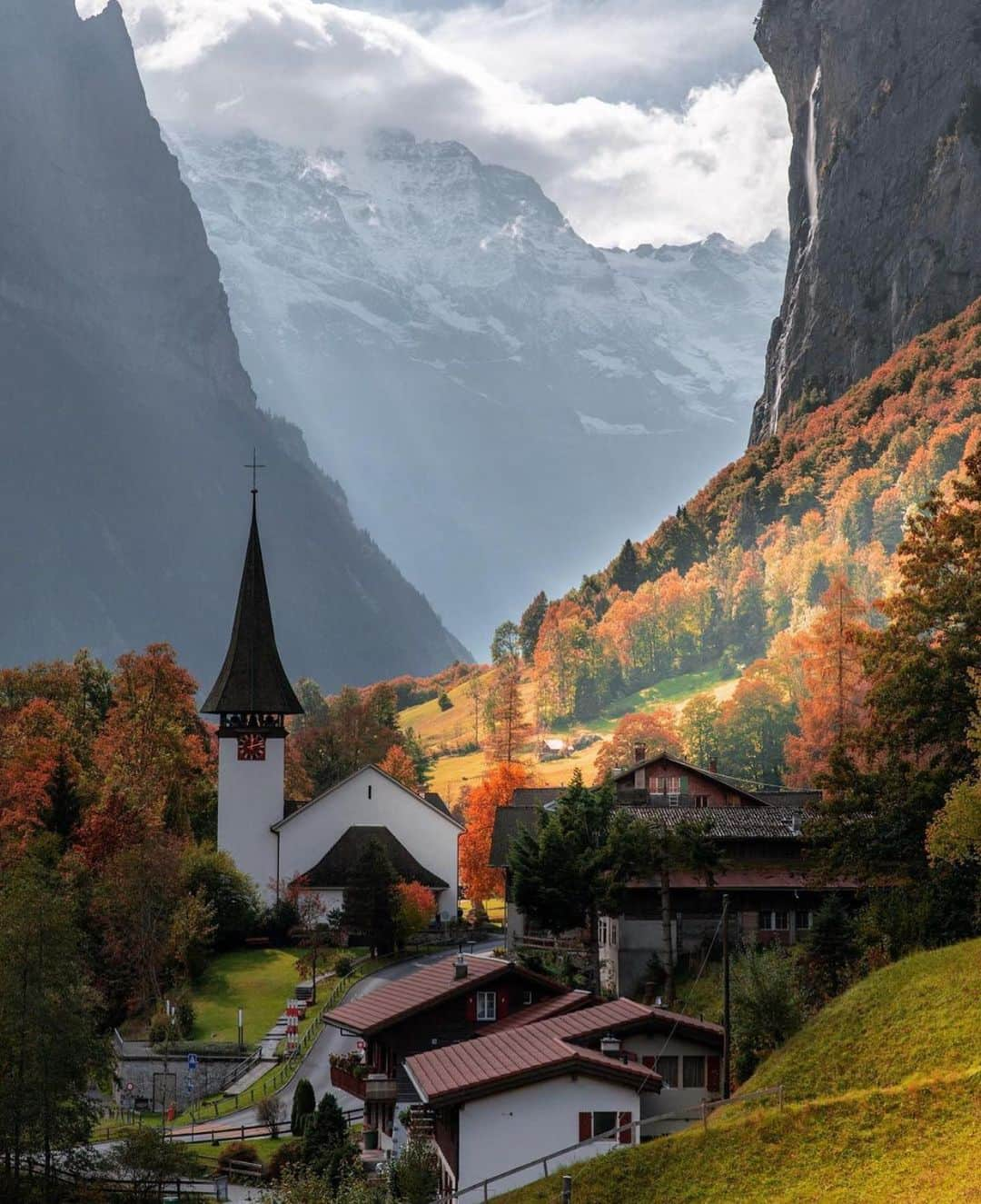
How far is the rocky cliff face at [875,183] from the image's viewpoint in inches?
6024

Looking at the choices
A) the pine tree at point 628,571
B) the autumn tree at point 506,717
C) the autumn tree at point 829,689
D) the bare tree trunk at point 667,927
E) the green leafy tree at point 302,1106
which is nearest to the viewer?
the green leafy tree at point 302,1106

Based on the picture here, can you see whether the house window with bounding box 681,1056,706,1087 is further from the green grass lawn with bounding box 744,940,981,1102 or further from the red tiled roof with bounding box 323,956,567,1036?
the red tiled roof with bounding box 323,956,567,1036

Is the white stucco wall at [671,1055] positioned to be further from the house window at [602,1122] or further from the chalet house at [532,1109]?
the house window at [602,1122]

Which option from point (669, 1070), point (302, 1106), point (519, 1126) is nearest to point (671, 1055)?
point (669, 1070)

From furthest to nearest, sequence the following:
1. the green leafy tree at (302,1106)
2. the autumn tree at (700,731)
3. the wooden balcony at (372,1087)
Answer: the autumn tree at (700,731), the green leafy tree at (302,1106), the wooden balcony at (372,1087)

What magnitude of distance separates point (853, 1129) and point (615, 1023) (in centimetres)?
820

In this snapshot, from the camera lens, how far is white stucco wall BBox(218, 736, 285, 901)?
84.0 metres

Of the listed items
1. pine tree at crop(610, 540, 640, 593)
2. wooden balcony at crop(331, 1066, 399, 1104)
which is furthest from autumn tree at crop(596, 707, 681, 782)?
wooden balcony at crop(331, 1066, 399, 1104)

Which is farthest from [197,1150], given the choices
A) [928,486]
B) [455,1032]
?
[928,486]

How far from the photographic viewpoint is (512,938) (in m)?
64.4

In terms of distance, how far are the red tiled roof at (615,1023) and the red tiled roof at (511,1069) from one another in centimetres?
55

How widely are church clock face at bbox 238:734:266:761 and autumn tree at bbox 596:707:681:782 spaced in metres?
31.3

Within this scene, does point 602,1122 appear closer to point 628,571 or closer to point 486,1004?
point 486,1004

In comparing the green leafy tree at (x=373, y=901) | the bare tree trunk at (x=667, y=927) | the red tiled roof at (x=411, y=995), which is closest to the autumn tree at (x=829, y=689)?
the green leafy tree at (x=373, y=901)
